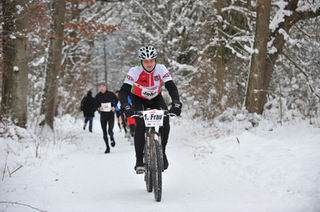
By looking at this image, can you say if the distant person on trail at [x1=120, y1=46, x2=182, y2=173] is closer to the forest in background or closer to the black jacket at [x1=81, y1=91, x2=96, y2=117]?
the forest in background

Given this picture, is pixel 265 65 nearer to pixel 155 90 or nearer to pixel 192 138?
pixel 192 138

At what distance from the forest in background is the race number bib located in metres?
4.35

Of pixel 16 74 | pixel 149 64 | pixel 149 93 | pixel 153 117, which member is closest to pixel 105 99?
pixel 16 74

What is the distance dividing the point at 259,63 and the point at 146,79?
222 inches

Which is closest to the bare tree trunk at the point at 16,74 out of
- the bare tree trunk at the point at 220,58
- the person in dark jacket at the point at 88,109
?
the bare tree trunk at the point at 220,58

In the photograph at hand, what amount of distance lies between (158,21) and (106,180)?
1617 centimetres

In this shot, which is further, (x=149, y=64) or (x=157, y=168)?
(x=149, y=64)

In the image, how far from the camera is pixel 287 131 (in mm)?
10445

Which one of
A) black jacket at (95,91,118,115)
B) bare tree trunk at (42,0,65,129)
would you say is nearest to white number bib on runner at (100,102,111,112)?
black jacket at (95,91,118,115)

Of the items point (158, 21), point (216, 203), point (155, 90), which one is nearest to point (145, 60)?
point (155, 90)

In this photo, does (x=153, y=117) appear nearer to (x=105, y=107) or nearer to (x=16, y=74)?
(x=16, y=74)

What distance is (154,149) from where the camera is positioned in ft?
20.9

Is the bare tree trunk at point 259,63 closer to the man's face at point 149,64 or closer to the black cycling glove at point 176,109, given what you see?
the man's face at point 149,64

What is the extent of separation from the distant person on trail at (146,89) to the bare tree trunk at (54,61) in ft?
25.9
